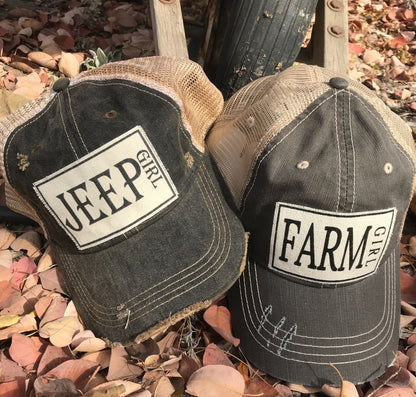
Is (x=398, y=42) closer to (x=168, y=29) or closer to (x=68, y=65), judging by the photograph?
(x=168, y=29)

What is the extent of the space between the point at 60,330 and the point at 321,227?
2.50 feet

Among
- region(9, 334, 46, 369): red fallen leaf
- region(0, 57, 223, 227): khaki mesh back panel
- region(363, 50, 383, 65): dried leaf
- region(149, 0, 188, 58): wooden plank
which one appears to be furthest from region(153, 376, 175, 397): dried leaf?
region(363, 50, 383, 65): dried leaf

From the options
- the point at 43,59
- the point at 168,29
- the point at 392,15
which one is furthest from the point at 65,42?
the point at 392,15

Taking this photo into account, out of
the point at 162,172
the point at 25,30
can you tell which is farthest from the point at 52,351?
the point at 25,30

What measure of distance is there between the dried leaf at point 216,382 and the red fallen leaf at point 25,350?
428 mm

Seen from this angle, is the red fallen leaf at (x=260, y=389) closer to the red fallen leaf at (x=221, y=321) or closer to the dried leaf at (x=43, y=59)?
the red fallen leaf at (x=221, y=321)

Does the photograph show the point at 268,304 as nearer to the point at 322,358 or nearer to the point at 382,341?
the point at 322,358

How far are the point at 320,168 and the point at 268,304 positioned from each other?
1.35ft

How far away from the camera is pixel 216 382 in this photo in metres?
1.25

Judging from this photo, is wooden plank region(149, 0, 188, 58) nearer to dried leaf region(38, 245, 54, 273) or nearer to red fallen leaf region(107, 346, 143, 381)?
dried leaf region(38, 245, 54, 273)

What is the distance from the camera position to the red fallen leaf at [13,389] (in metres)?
1.20

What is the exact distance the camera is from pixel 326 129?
125cm

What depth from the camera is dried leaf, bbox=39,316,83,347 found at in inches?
52.7

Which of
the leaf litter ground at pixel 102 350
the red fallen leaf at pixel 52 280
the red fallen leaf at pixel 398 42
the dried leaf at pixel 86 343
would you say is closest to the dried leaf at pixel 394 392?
the leaf litter ground at pixel 102 350
